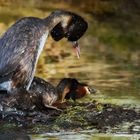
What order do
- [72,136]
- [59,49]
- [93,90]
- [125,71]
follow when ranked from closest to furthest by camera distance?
[72,136], [93,90], [125,71], [59,49]

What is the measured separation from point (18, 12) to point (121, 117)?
48.0 feet

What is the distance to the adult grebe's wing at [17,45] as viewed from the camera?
9922 millimetres

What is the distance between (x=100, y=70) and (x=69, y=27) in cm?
326

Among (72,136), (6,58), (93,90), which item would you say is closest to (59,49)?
(93,90)

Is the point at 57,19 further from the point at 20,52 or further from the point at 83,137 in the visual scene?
the point at 83,137

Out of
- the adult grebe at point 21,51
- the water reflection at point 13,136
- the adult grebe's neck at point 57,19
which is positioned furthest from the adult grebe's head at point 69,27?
the water reflection at point 13,136

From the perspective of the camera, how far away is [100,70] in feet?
45.8

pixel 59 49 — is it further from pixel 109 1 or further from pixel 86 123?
pixel 109 1

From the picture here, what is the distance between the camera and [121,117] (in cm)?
986

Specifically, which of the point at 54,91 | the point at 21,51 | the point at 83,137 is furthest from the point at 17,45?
the point at 83,137

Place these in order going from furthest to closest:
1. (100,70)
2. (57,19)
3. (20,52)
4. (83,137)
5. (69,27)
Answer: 1. (100,70)
2. (69,27)
3. (57,19)
4. (20,52)
5. (83,137)

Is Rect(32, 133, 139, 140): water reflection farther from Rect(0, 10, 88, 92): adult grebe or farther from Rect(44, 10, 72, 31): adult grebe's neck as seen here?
Rect(44, 10, 72, 31): adult grebe's neck

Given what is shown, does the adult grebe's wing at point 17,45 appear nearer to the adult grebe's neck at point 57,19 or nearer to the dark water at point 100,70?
the adult grebe's neck at point 57,19

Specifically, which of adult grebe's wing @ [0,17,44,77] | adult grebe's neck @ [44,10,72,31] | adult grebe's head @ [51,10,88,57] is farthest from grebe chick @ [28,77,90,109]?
adult grebe's neck @ [44,10,72,31]
